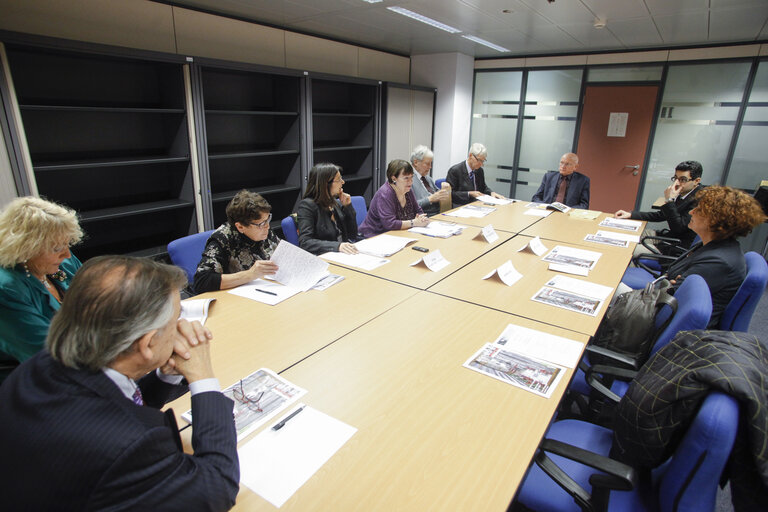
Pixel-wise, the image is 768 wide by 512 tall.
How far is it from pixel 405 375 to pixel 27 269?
4.87 ft

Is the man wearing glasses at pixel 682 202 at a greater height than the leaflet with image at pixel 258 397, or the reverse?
the man wearing glasses at pixel 682 202

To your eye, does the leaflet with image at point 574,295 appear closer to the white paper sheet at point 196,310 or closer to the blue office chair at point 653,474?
the blue office chair at point 653,474

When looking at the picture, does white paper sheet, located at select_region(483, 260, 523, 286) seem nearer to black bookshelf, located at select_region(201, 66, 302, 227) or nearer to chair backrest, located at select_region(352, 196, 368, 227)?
chair backrest, located at select_region(352, 196, 368, 227)

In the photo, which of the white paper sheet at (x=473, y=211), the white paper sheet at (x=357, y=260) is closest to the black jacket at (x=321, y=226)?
the white paper sheet at (x=357, y=260)

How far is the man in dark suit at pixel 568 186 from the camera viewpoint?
4492 mm

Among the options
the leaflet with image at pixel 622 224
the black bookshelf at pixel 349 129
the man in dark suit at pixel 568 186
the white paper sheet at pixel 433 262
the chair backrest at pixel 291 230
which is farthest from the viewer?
the black bookshelf at pixel 349 129

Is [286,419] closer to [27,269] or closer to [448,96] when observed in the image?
[27,269]

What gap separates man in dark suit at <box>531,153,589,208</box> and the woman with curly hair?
95.3 inches

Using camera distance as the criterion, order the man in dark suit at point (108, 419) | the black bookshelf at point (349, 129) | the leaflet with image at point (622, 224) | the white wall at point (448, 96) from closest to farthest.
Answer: the man in dark suit at point (108, 419)
the leaflet with image at point (622, 224)
the black bookshelf at point (349, 129)
the white wall at point (448, 96)

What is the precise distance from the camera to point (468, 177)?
16.1 feet

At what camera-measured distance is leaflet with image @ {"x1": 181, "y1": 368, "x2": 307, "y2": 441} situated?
3.80 feet

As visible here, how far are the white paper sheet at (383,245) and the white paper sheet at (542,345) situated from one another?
116 centimetres

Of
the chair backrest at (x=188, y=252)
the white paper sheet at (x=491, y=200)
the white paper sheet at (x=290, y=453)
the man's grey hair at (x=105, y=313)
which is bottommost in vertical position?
the white paper sheet at (x=290, y=453)

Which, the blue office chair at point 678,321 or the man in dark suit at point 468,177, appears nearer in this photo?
the blue office chair at point 678,321
